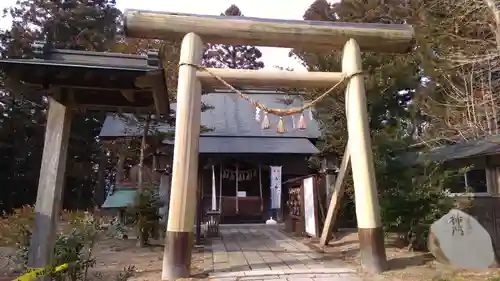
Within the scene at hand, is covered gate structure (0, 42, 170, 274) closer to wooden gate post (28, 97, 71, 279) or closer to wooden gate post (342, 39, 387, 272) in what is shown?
wooden gate post (28, 97, 71, 279)

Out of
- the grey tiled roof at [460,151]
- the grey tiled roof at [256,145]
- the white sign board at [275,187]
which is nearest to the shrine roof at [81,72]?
the grey tiled roof at [460,151]

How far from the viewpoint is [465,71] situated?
11.0 metres

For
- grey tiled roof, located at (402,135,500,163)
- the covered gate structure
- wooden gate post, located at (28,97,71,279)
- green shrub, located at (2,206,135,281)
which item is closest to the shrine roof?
the covered gate structure

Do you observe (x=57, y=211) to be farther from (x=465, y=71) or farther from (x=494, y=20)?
(x=465, y=71)

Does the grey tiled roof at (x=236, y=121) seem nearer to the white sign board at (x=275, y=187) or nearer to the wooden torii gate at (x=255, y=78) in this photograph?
the white sign board at (x=275, y=187)

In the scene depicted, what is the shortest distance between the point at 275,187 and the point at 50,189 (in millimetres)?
11522

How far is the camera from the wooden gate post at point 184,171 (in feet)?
18.9

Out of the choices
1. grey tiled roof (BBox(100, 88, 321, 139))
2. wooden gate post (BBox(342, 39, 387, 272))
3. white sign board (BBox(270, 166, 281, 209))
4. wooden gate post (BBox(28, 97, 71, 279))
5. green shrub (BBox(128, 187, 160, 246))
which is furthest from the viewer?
grey tiled roof (BBox(100, 88, 321, 139))

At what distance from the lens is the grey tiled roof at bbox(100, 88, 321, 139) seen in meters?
17.4

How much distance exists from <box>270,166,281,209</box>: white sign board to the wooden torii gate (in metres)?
9.30

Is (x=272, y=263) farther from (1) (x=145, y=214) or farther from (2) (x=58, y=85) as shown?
(2) (x=58, y=85)

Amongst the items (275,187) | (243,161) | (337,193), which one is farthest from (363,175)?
(243,161)

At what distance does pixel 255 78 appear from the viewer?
6.85 metres

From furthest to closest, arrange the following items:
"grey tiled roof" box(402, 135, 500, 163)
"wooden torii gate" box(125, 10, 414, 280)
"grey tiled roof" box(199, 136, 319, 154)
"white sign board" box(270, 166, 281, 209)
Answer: "grey tiled roof" box(199, 136, 319, 154) < "white sign board" box(270, 166, 281, 209) < "grey tiled roof" box(402, 135, 500, 163) < "wooden torii gate" box(125, 10, 414, 280)
